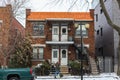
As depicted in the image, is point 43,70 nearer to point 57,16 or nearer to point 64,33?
point 64,33

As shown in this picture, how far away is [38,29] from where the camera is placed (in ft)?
162

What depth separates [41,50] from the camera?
48.8m

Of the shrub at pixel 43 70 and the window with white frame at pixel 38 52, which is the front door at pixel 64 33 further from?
the shrub at pixel 43 70

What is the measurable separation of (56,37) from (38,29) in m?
2.76

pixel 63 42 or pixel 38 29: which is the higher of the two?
pixel 38 29

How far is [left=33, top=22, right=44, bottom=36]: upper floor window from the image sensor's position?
1927 inches

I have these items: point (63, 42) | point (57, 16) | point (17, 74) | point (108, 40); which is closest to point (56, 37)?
point (63, 42)

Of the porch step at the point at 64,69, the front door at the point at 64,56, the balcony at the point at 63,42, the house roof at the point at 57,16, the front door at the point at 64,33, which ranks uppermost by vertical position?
the house roof at the point at 57,16

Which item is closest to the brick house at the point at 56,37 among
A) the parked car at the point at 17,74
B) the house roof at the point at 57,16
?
the house roof at the point at 57,16

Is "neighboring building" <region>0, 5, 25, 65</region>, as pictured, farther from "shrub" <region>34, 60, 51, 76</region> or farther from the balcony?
the balcony

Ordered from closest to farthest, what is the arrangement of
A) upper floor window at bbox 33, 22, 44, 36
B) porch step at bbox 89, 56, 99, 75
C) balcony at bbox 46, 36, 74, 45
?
porch step at bbox 89, 56, 99, 75 → balcony at bbox 46, 36, 74, 45 → upper floor window at bbox 33, 22, 44, 36

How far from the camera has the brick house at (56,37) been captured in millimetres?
48500

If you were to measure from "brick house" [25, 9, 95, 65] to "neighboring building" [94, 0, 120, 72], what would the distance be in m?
2.60

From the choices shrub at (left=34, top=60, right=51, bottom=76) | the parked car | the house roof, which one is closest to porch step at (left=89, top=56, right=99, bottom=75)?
shrub at (left=34, top=60, right=51, bottom=76)
